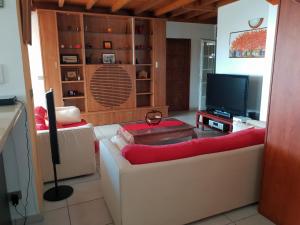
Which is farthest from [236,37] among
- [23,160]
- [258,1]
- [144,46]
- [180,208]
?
[23,160]

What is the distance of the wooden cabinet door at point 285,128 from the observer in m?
1.70

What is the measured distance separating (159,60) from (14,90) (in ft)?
13.6

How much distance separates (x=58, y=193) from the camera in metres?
2.49

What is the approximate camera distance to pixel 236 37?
4387mm

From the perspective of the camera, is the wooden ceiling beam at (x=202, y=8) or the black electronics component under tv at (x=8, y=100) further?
the wooden ceiling beam at (x=202, y=8)

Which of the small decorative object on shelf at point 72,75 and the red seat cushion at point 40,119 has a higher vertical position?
the small decorative object on shelf at point 72,75

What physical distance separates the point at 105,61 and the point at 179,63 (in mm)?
2121

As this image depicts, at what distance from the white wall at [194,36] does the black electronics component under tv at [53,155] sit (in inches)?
177

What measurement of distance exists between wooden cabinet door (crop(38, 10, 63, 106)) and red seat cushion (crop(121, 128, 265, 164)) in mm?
3547

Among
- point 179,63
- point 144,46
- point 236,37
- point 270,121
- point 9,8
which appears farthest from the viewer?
point 179,63

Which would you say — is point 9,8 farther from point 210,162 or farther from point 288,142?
point 288,142

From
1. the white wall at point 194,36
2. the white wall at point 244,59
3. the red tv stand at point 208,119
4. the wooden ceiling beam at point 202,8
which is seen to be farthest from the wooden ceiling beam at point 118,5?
the red tv stand at point 208,119

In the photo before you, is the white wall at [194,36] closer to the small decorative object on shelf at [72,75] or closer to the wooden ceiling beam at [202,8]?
the wooden ceiling beam at [202,8]

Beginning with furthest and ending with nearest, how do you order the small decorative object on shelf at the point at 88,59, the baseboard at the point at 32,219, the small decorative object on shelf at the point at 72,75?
the small decorative object on shelf at the point at 88,59
the small decorative object on shelf at the point at 72,75
the baseboard at the point at 32,219
